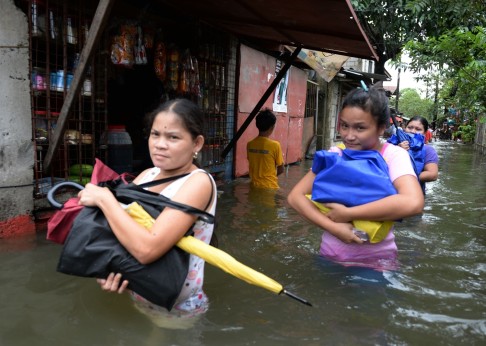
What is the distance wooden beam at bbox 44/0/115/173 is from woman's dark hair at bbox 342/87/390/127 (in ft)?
6.50

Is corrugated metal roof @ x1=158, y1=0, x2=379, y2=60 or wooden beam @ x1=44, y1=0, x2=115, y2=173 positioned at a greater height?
corrugated metal roof @ x1=158, y1=0, x2=379, y2=60

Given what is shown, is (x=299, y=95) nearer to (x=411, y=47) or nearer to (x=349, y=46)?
(x=411, y=47)

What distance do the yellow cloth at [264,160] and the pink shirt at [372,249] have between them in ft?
9.65

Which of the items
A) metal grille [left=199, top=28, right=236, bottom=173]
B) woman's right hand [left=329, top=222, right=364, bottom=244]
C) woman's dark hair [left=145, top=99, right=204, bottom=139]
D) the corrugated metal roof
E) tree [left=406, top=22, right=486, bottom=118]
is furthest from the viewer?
tree [left=406, top=22, right=486, bottom=118]

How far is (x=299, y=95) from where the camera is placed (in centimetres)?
1152

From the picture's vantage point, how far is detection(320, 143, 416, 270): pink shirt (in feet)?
7.98

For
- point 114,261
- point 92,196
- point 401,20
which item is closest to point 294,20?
point 92,196

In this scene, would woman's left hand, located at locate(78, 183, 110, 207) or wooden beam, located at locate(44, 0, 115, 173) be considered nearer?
woman's left hand, located at locate(78, 183, 110, 207)

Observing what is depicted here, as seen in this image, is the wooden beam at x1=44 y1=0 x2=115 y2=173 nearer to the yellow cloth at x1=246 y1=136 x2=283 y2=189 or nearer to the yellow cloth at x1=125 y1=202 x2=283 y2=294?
the yellow cloth at x1=125 y1=202 x2=283 y2=294

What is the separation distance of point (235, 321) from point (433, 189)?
6934 millimetres

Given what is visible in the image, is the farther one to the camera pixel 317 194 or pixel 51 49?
pixel 51 49

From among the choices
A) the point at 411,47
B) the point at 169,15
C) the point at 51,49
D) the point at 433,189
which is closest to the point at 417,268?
the point at 51,49

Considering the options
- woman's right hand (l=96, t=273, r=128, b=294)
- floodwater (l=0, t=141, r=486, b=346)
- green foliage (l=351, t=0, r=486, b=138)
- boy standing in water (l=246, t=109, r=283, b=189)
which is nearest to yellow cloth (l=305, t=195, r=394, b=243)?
floodwater (l=0, t=141, r=486, b=346)

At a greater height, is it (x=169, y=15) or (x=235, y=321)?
(x=169, y=15)
